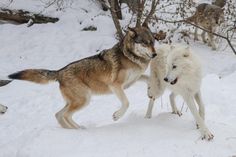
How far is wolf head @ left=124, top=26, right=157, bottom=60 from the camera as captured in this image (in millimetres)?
5833

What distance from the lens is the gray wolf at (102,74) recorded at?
6008 mm

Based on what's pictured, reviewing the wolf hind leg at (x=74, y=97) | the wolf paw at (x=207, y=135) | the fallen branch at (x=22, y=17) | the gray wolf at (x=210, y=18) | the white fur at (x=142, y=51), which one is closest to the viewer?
the wolf paw at (x=207, y=135)

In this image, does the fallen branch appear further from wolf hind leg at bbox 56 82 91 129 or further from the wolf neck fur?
the wolf neck fur

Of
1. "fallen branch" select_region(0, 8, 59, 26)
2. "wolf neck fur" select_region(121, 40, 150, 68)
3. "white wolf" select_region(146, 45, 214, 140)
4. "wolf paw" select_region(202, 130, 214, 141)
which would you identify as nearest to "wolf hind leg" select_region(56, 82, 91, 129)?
"wolf neck fur" select_region(121, 40, 150, 68)

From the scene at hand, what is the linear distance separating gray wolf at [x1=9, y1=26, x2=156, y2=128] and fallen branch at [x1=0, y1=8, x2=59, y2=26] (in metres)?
7.58

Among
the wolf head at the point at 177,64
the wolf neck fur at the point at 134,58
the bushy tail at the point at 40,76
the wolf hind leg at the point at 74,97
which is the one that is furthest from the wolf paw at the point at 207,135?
the bushy tail at the point at 40,76

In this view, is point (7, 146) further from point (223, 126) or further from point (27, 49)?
point (27, 49)

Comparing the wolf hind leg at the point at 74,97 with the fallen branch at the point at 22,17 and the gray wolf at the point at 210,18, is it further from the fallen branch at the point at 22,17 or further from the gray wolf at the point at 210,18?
the fallen branch at the point at 22,17

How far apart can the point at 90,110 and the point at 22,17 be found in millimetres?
6587

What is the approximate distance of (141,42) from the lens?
5.89 metres

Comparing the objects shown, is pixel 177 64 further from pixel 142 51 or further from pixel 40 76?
pixel 40 76

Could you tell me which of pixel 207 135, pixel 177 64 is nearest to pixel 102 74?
pixel 177 64

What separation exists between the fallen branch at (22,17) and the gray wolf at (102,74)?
24.9 ft

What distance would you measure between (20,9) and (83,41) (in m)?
2.90
